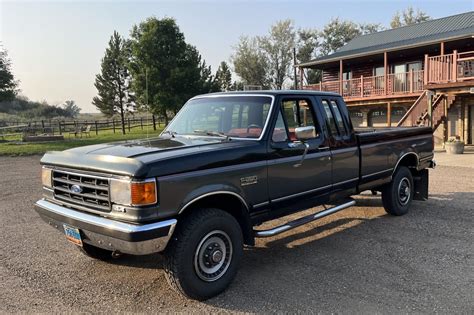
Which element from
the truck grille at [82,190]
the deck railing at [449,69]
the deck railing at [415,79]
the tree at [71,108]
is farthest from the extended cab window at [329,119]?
the tree at [71,108]

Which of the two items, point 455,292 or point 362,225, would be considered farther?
point 362,225

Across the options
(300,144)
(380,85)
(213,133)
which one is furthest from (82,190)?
(380,85)

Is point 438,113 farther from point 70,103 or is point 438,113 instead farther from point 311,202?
point 70,103

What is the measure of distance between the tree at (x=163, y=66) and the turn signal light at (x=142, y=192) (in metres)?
26.5

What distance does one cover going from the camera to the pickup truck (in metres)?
3.56

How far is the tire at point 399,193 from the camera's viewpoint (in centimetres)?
677

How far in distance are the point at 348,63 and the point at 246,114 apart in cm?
2465

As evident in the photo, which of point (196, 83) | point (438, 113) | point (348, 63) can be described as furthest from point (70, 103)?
point (438, 113)

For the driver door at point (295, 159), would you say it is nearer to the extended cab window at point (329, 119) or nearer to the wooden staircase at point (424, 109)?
the extended cab window at point (329, 119)

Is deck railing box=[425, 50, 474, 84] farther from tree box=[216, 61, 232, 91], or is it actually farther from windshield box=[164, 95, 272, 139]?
tree box=[216, 61, 232, 91]

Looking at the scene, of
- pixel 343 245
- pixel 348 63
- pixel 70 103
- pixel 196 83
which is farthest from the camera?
pixel 70 103

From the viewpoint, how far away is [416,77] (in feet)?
67.8

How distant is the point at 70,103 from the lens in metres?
104

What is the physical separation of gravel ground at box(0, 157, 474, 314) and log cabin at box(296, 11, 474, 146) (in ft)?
39.7
